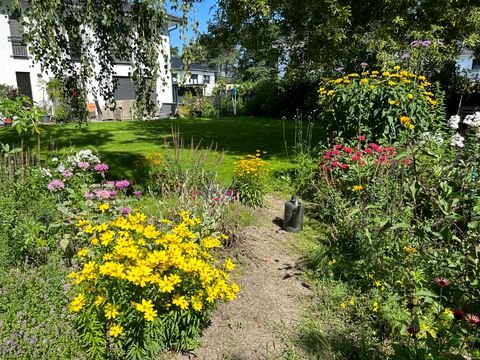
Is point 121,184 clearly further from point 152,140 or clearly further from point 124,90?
point 124,90

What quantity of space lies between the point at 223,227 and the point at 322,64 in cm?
540

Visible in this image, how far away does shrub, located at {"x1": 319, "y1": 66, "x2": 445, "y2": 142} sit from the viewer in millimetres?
4758

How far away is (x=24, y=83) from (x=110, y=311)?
68.6 ft

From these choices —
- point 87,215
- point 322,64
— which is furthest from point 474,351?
point 322,64

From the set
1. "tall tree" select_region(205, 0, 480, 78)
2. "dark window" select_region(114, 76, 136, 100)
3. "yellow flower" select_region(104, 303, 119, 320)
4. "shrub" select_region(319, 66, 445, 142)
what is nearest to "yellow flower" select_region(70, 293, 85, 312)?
"yellow flower" select_region(104, 303, 119, 320)

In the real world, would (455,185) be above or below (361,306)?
above

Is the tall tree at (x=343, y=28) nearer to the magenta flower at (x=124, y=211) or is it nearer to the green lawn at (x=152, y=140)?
the green lawn at (x=152, y=140)

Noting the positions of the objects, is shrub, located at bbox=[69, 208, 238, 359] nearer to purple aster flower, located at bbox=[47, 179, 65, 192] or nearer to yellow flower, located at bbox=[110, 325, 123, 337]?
yellow flower, located at bbox=[110, 325, 123, 337]

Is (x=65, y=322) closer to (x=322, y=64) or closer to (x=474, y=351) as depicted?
(x=474, y=351)

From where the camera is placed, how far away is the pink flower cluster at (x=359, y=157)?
399 centimetres

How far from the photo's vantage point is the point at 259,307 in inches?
107

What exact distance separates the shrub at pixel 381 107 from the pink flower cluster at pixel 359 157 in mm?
475

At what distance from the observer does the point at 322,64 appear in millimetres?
7750

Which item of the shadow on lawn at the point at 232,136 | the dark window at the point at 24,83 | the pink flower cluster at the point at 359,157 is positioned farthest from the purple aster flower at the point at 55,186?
the dark window at the point at 24,83
